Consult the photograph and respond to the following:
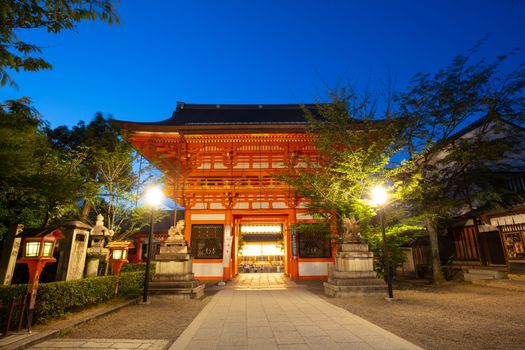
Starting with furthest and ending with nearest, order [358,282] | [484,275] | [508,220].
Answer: [484,275]
[508,220]
[358,282]

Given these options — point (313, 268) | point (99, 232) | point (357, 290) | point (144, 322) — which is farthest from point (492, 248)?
point (99, 232)

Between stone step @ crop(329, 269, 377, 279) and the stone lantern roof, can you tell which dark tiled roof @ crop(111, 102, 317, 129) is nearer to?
the stone lantern roof

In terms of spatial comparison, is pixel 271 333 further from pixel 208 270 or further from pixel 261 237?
pixel 261 237

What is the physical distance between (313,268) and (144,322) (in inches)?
435

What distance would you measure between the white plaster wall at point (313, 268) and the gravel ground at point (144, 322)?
7.95m

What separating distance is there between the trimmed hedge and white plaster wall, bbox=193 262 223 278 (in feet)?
23.1

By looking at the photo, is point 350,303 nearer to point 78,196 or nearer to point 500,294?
point 500,294

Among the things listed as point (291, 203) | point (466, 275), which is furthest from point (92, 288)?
point (466, 275)

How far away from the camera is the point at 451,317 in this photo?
6262mm

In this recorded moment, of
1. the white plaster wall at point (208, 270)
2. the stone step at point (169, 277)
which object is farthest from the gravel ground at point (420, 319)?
the white plaster wall at point (208, 270)

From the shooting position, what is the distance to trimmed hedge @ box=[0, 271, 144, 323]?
586cm

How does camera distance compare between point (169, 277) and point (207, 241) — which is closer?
point (169, 277)

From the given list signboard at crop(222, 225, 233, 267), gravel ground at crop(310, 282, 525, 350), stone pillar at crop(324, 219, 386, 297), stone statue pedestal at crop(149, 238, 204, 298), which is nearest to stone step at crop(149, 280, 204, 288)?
stone statue pedestal at crop(149, 238, 204, 298)

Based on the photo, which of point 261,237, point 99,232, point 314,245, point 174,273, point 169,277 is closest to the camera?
point 169,277
